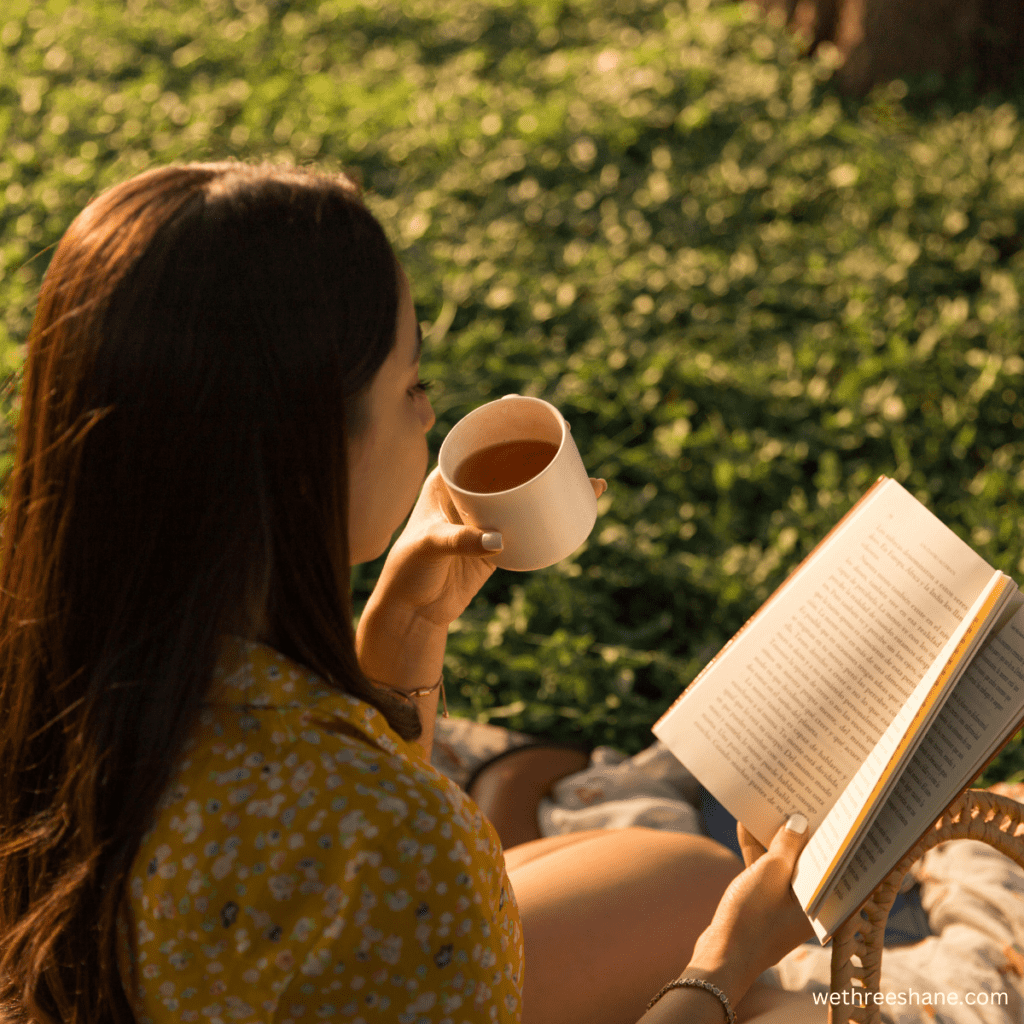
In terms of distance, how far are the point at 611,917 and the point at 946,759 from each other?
0.67 metres

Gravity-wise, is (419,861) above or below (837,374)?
above

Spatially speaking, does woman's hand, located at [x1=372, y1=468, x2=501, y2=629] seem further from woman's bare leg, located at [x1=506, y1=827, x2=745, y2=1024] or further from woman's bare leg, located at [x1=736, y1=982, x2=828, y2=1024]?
woman's bare leg, located at [x1=736, y1=982, x2=828, y2=1024]

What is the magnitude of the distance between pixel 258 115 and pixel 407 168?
1.00m

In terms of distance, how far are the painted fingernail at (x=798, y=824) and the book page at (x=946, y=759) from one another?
87 millimetres

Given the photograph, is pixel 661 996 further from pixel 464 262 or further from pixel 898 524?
pixel 464 262

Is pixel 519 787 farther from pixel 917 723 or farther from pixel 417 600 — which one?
pixel 917 723

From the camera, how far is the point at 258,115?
212 inches

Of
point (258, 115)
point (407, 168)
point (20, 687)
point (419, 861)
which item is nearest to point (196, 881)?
point (419, 861)

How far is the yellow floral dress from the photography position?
96 centimetres

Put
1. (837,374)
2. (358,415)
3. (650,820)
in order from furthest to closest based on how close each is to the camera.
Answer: (837,374) → (650,820) → (358,415)

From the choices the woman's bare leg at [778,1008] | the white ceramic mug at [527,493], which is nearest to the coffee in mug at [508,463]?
the white ceramic mug at [527,493]

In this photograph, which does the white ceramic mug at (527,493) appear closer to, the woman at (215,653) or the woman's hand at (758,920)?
the woman at (215,653)

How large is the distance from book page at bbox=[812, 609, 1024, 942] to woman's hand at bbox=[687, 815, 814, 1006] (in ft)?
0.24

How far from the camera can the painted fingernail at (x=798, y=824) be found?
1297 mm
